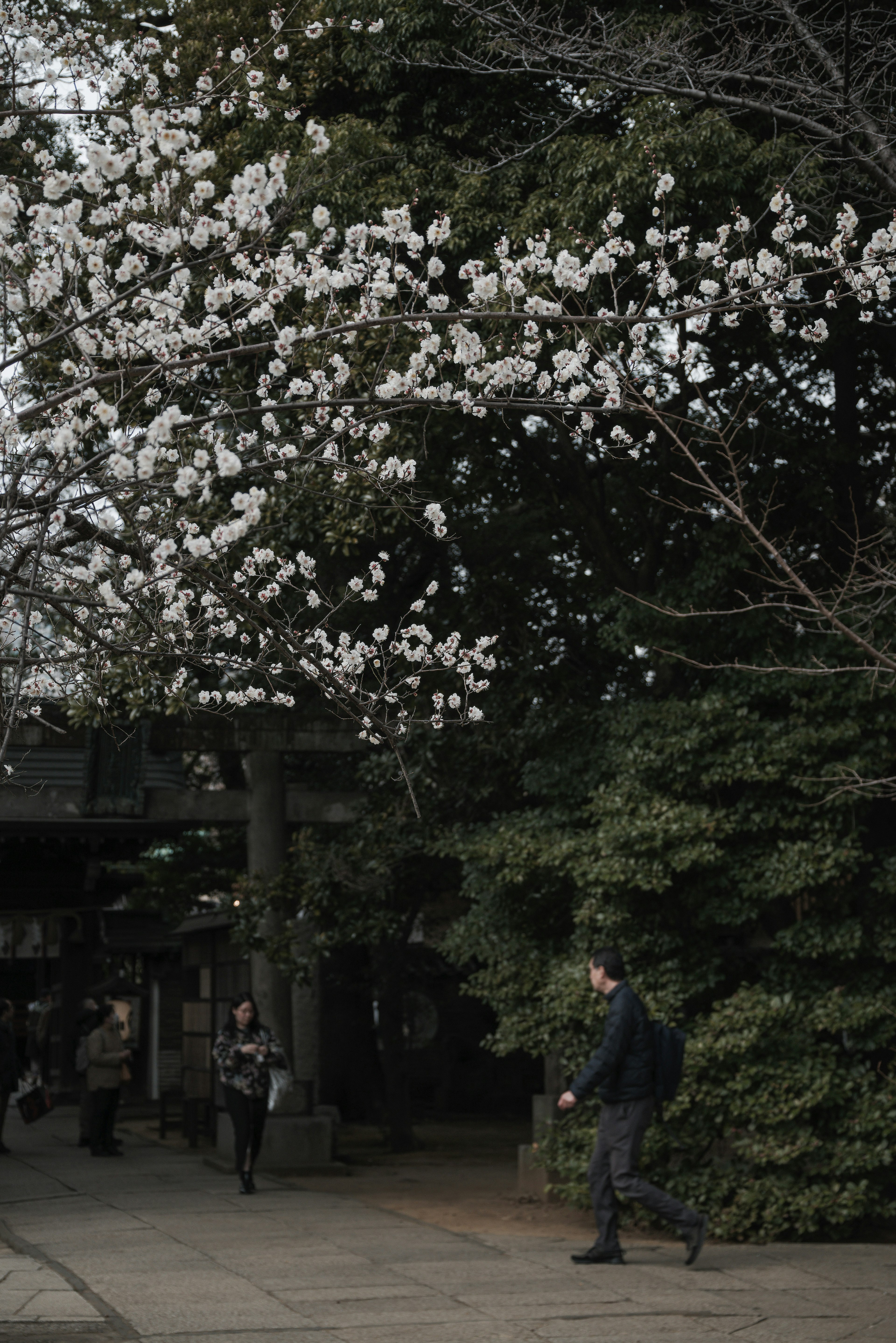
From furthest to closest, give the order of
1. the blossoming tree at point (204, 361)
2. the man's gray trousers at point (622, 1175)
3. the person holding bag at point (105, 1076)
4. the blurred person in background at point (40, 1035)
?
the blurred person in background at point (40, 1035) → the person holding bag at point (105, 1076) → the man's gray trousers at point (622, 1175) → the blossoming tree at point (204, 361)

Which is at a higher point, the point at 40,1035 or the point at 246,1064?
the point at 246,1064

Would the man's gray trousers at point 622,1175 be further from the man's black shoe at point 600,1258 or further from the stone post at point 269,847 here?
the stone post at point 269,847

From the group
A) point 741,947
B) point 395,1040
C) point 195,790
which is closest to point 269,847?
point 195,790

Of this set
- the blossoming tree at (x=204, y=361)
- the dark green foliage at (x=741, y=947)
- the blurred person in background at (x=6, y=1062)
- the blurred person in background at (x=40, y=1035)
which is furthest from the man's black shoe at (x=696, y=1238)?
the blurred person in background at (x=40, y=1035)

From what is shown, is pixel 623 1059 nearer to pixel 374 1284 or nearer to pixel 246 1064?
pixel 374 1284

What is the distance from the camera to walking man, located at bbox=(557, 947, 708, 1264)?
750 centimetres

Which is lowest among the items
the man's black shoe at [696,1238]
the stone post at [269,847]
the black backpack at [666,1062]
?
the man's black shoe at [696,1238]

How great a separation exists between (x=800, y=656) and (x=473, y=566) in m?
4.31

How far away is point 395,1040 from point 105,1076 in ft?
11.2

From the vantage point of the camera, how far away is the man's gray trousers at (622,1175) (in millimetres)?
7461

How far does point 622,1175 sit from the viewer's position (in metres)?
7.50

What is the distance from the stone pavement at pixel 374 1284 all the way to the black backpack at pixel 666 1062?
966mm

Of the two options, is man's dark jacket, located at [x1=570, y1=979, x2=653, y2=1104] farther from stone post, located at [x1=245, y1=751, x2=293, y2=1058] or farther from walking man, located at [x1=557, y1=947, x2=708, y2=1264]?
stone post, located at [x1=245, y1=751, x2=293, y2=1058]

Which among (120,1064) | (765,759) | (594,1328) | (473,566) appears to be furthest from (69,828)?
(594,1328)
